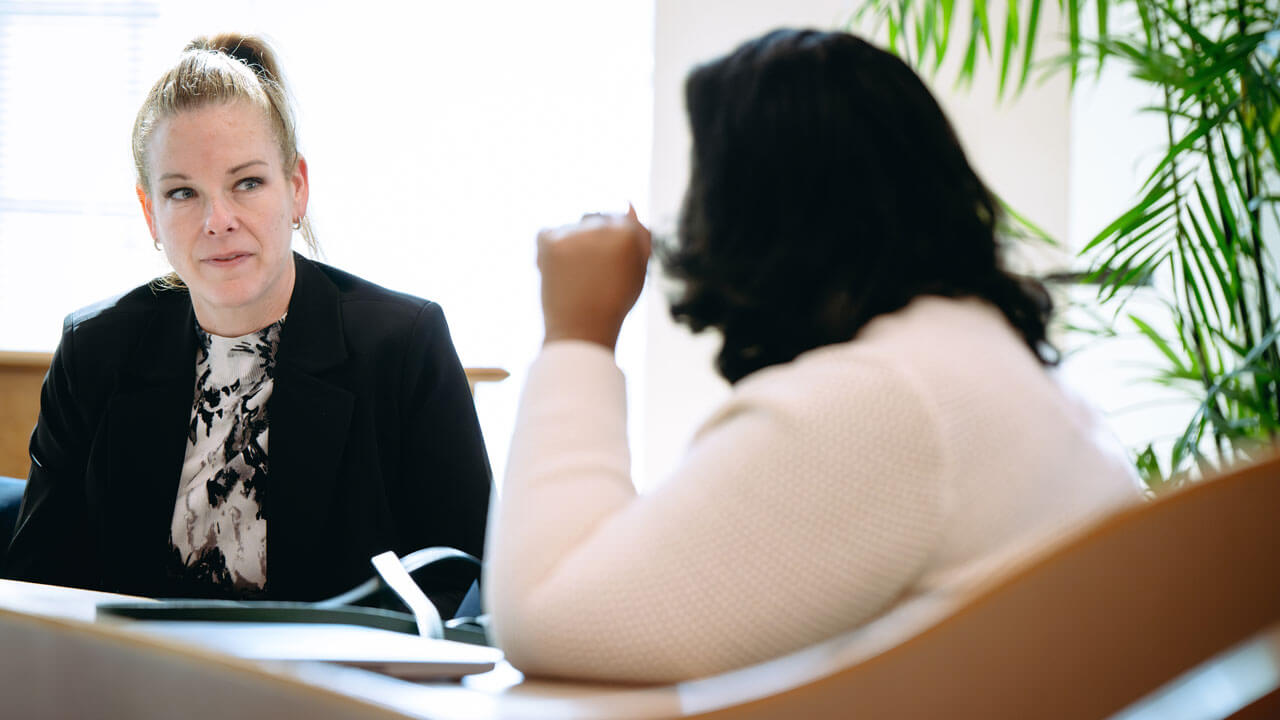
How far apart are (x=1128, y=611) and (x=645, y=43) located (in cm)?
334

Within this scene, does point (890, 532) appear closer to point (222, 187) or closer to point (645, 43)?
point (222, 187)

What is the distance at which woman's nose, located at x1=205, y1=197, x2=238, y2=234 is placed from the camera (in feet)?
4.64

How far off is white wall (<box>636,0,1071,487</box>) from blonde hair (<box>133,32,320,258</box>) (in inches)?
72.5

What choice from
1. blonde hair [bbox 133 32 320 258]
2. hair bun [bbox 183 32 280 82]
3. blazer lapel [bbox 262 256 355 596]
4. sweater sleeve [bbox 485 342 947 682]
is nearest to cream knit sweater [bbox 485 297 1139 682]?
sweater sleeve [bbox 485 342 947 682]

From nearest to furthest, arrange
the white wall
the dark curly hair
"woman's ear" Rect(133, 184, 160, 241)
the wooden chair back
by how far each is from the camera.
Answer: the wooden chair back
the dark curly hair
"woman's ear" Rect(133, 184, 160, 241)
the white wall

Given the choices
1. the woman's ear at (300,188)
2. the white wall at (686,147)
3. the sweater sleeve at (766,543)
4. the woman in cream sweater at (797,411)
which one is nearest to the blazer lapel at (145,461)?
the woman's ear at (300,188)

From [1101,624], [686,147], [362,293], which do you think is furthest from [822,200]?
[686,147]

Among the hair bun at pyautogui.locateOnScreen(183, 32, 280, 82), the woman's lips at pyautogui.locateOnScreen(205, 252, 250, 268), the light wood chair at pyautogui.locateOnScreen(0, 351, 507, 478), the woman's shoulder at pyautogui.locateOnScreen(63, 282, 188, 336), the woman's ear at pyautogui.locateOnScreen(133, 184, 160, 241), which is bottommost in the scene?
Result: the light wood chair at pyautogui.locateOnScreen(0, 351, 507, 478)

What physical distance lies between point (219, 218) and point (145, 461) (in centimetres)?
33

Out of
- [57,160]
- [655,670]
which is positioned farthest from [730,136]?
[57,160]

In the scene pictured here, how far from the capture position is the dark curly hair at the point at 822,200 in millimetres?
709

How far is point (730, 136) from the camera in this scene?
0.73 meters

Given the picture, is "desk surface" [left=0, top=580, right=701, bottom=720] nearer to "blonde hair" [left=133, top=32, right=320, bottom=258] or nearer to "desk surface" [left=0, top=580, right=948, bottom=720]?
"desk surface" [left=0, top=580, right=948, bottom=720]

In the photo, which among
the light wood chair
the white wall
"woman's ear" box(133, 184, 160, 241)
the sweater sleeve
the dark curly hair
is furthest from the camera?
the white wall
